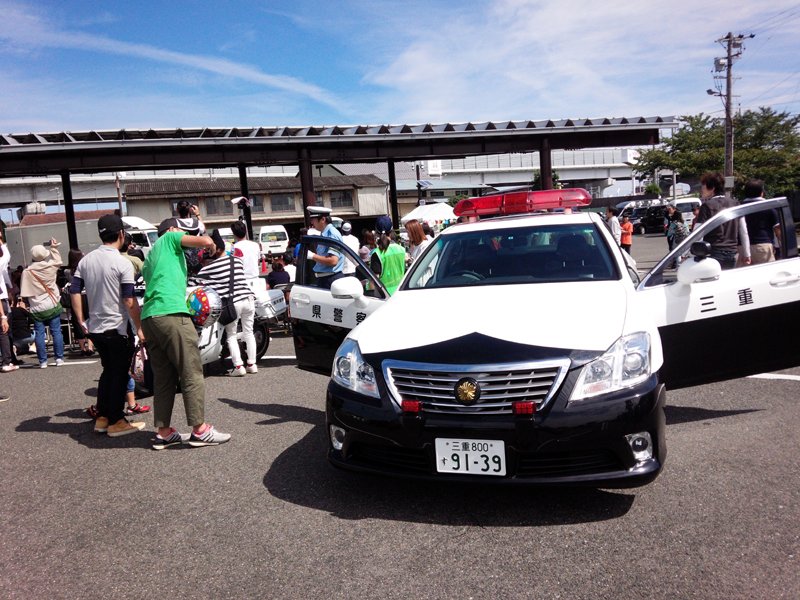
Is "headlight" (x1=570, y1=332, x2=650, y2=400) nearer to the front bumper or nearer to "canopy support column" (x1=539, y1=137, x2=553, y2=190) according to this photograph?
the front bumper

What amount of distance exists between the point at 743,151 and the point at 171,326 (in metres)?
44.4

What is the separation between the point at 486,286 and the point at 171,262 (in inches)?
88.5

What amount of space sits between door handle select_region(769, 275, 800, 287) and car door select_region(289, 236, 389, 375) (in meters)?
2.76

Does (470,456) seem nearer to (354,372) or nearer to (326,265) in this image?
(354,372)

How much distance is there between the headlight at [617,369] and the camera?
306 centimetres

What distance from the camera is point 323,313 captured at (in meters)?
5.19

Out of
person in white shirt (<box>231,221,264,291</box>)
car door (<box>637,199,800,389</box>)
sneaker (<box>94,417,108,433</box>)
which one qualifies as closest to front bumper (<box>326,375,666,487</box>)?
car door (<box>637,199,800,389</box>)

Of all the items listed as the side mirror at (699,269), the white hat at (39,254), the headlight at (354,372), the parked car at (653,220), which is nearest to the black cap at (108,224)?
the headlight at (354,372)

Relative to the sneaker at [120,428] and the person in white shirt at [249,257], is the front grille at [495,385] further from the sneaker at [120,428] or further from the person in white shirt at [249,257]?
the person in white shirt at [249,257]

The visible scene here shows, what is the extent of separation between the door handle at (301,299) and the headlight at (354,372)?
1689 millimetres

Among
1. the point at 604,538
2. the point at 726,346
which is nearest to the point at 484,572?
the point at 604,538

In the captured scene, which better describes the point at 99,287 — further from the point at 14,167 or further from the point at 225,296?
the point at 14,167

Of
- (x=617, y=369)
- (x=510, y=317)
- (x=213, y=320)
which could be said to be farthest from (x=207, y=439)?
(x=617, y=369)

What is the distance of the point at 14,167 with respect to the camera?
59.1ft
